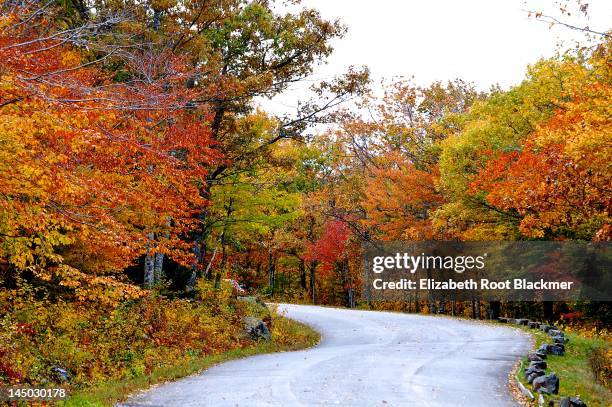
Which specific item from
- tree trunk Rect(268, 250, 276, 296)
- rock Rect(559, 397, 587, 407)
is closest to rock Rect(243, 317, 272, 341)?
rock Rect(559, 397, 587, 407)

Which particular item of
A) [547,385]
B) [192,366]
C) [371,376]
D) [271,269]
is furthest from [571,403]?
[271,269]

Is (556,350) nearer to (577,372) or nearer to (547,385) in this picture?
(577,372)

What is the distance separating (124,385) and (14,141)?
5.34 metres

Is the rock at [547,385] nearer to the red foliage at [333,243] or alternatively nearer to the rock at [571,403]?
the rock at [571,403]

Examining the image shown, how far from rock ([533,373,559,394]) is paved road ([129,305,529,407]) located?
1.86 ft

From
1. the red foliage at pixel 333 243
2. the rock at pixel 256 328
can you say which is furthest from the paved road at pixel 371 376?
the red foliage at pixel 333 243

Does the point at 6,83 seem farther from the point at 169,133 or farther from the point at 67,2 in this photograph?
the point at 67,2

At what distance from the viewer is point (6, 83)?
7352 millimetres

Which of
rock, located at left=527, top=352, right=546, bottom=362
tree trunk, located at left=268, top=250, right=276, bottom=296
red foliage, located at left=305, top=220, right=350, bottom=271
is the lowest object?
rock, located at left=527, top=352, right=546, bottom=362

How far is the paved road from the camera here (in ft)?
32.6

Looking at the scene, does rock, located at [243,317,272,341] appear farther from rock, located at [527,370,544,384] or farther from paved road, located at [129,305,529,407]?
rock, located at [527,370,544,384]

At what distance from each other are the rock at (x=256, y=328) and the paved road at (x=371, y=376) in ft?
6.65

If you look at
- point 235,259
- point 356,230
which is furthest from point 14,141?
point 235,259

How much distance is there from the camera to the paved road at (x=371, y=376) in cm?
992
